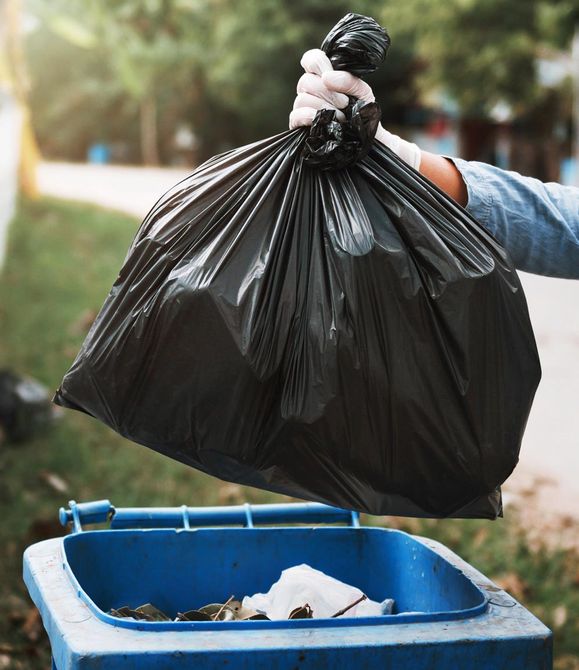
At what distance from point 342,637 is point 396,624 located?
10cm

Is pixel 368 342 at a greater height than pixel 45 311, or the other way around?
pixel 368 342

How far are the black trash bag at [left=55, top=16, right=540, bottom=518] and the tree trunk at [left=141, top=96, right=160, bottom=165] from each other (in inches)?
1442

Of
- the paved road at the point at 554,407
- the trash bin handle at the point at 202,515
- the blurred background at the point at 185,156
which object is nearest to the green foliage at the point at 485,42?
the blurred background at the point at 185,156

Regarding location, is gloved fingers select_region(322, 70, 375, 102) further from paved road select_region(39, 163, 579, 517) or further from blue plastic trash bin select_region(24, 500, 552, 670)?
paved road select_region(39, 163, 579, 517)

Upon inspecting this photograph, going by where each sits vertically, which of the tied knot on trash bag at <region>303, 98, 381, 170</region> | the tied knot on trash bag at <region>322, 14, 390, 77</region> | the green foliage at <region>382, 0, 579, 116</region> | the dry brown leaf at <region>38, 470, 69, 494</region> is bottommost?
the dry brown leaf at <region>38, 470, 69, 494</region>

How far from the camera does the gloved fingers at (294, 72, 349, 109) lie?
1852 millimetres

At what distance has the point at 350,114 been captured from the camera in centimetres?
183

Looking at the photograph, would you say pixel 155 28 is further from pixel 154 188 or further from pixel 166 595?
pixel 166 595

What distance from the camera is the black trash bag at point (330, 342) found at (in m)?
1.66

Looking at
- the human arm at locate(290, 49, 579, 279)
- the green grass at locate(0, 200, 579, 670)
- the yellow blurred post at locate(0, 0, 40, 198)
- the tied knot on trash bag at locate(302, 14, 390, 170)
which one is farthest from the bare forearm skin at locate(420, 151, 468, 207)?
the yellow blurred post at locate(0, 0, 40, 198)

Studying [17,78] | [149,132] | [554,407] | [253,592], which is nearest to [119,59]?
[17,78]

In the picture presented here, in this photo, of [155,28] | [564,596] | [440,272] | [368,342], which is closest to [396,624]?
[368,342]

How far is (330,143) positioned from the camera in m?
1.77

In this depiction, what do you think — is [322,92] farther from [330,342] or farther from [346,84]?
[330,342]
